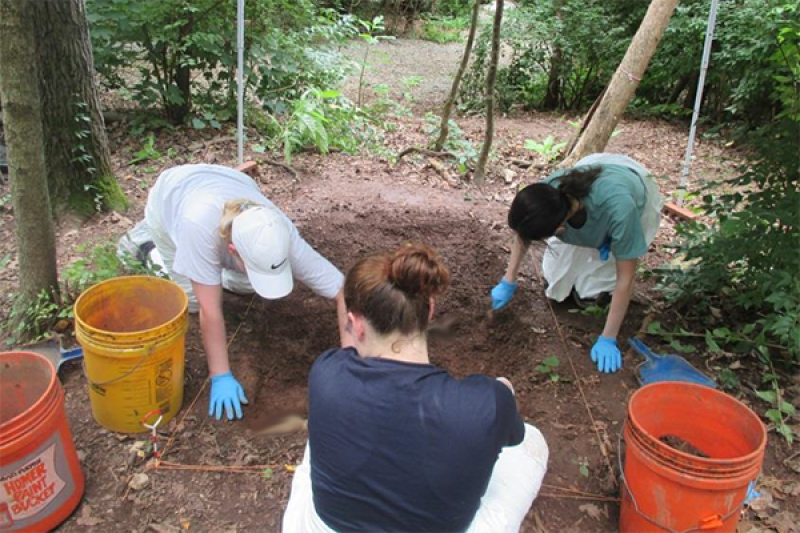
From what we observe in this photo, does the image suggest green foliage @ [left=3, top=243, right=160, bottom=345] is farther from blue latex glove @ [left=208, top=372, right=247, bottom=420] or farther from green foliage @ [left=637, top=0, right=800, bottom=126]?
green foliage @ [left=637, top=0, right=800, bottom=126]

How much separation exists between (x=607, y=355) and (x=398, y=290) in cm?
187

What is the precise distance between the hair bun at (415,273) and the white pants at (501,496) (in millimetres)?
653

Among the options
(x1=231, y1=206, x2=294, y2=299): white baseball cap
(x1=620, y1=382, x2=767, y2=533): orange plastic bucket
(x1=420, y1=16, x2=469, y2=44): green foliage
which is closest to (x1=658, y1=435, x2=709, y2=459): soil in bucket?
(x1=620, y1=382, x2=767, y2=533): orange plastic bucket

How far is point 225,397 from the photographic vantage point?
2598 millimetres

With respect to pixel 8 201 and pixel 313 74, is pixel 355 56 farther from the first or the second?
pixel 8 201

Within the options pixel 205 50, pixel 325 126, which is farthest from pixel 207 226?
pixel 325 126

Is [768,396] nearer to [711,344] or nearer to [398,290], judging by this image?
[711,344]

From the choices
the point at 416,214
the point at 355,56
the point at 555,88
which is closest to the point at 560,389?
the point at 416,214

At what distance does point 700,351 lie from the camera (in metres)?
3.10

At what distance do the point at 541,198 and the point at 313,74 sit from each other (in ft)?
14.8

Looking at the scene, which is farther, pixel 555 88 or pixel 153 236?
pixel 555 88

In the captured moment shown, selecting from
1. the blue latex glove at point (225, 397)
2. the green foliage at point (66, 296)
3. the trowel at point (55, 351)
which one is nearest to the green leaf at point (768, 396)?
the blue latex glove at point (225, 397)

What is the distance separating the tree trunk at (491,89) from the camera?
452 cm

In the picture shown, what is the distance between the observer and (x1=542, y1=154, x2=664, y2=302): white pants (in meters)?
3.25
